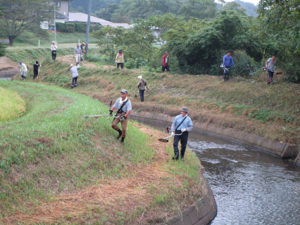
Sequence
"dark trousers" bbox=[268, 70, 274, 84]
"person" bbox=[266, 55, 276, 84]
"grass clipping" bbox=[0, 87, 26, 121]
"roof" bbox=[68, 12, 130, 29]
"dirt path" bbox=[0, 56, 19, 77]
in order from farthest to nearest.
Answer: "roof" bbox=[68, 12, 130, 29], "dirt path" bbox=[0, 56, 19, 77], "dark trousers" bbox=[268, 70, 274, 84], "person" bbox=[266, 55, 276, 84], "grass clipping" bbox=[0, 87, 26, 121]

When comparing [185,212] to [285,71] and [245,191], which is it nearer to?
[245,191]

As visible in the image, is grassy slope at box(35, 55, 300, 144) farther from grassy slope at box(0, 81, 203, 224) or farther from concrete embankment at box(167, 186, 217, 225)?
concrete embankment at box(167, 186, 217, 225)

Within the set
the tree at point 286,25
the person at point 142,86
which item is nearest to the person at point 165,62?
the person at point 142,86

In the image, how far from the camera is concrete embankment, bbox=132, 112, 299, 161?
19.6 meters

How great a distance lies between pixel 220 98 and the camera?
27359mm

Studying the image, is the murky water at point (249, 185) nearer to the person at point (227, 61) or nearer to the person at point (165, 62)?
the person at point (227, 61)

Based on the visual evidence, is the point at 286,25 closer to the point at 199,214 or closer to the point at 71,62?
the point at 199,214

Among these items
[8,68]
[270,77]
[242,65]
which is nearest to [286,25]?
[270,77]

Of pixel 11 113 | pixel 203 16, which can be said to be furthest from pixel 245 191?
pixel 203 16

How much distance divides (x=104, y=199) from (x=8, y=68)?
3792 cm

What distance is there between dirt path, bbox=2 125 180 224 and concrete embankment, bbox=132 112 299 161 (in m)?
8.90

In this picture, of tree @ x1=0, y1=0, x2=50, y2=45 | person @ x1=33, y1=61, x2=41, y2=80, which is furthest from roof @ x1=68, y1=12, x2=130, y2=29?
person @ x1=33, y1=61, x2=41, y2=80

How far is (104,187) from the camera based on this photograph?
11.1m

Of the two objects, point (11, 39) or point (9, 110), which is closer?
point (9, 110)
